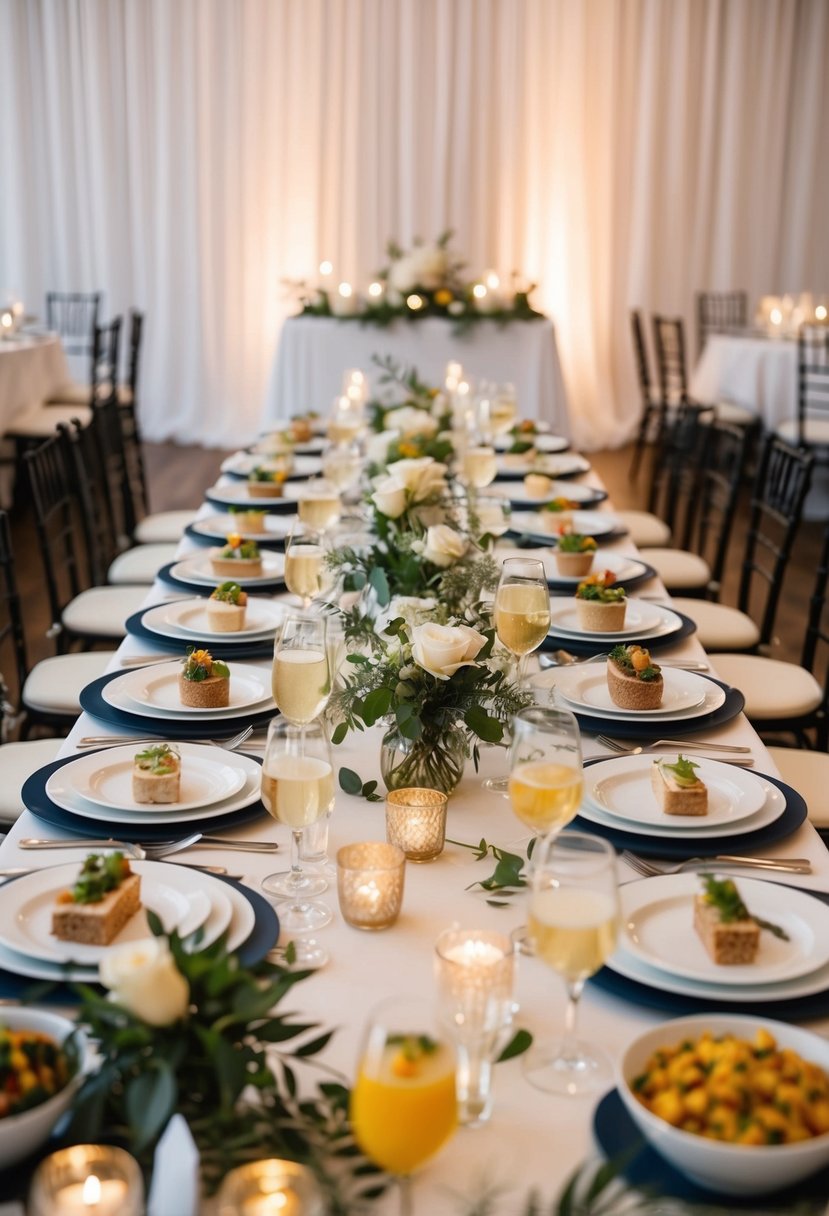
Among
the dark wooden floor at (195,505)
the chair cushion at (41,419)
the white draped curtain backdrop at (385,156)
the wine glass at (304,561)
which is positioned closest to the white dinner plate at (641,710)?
the wine glass at (304,561)

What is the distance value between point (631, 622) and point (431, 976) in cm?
124

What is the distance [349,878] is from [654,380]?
A: 29.4ft

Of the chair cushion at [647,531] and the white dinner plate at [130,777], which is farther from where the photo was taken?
the chair cushion at [647,531]

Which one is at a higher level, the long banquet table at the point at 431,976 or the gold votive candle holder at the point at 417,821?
the gold votive candle holder at the point at 417,821

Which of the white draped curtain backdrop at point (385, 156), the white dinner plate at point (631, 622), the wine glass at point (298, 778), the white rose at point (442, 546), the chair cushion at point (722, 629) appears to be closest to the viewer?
the wine glass at point (298, 778)

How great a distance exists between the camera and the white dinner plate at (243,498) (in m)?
3.39

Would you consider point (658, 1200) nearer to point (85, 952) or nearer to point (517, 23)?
point (85, 952)

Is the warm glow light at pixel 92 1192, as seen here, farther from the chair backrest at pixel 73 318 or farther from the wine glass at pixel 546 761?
the chair backrest at pixel 73 318

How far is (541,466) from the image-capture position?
3896 mm

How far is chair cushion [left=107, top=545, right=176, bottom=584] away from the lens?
3.72m

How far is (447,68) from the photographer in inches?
342

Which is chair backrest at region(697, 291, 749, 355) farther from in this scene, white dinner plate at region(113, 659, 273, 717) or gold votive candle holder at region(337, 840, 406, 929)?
gold votive candle holder at region(337, 840, 406, 929)

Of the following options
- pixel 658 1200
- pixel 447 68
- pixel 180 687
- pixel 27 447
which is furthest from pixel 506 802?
pixel 447 68

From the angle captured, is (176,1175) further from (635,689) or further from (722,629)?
(722,629)
